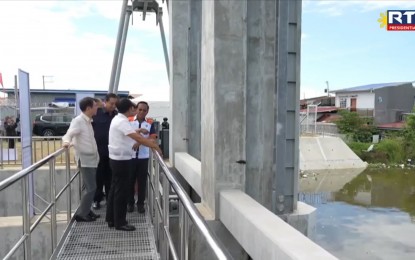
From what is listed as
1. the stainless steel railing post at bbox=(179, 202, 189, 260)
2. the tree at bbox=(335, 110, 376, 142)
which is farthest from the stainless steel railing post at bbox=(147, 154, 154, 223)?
the tree at bbox=(335, 110, 376, 142)

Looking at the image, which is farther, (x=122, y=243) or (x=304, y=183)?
(x=304, y=183)

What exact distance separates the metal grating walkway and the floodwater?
247 cm

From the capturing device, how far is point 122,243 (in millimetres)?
4520

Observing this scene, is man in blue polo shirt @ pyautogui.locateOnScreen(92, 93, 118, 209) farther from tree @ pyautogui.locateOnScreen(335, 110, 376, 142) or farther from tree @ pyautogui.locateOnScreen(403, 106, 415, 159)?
tree @ pyautogui.locateOnScreen(335, 110, 376, 142)

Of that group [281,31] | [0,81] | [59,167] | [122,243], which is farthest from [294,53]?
[0,81]

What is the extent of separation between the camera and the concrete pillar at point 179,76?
349 inches

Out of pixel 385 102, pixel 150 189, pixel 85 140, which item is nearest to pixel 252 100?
pixel 150 189

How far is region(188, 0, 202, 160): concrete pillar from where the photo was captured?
343 inches

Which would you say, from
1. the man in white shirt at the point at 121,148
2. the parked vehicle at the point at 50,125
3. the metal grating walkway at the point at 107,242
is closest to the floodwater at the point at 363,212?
the metal grating walkway at the point at 107,242

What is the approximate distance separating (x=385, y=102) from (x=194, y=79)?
3567 cm

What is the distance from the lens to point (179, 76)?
903 cm

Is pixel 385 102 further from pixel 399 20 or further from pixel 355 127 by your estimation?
pixel 399 20

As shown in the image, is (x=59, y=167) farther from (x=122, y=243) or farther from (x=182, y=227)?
(x=182, y=227)

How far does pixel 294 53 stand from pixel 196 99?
4.17m
